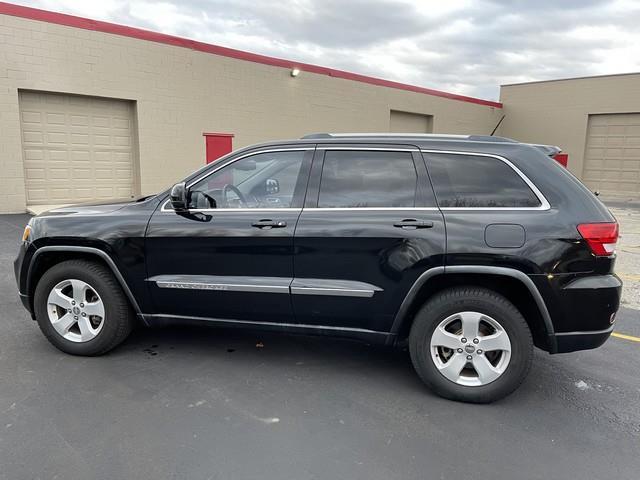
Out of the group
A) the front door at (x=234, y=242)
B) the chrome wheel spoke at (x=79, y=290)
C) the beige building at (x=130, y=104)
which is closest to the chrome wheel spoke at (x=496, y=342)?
the front door at (x=234, y=242)

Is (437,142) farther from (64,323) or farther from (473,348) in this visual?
(64,323)

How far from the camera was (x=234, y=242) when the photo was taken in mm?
3596

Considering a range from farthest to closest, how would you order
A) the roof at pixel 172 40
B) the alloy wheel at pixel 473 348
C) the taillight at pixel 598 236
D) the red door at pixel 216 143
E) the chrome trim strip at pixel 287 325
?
1. the red door at pixel 216 143
2. the roof at pixel 172 40
3. the chrome trim strip at pixel 287 325
4. the alloy wheel at pixel 473 348
5. the taillight at pixel 598 236

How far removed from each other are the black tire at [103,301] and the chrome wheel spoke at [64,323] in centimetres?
4

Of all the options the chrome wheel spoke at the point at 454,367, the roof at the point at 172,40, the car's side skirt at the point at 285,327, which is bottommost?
the chrome wheel spoke at the point at 454,367

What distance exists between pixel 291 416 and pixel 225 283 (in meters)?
1.11

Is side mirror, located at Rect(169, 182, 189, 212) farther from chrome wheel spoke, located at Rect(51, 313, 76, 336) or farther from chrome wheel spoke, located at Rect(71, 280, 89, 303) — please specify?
chrome wheel spoke, located at Rect(51, 313, 76, 336)

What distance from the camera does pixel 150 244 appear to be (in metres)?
3.75

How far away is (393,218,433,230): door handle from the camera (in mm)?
3283

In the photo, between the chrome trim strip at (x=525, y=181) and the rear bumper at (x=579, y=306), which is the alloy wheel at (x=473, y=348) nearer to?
the rear bumper at (x=579, y=306)

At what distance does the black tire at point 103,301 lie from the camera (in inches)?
151

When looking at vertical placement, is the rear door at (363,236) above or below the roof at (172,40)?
below

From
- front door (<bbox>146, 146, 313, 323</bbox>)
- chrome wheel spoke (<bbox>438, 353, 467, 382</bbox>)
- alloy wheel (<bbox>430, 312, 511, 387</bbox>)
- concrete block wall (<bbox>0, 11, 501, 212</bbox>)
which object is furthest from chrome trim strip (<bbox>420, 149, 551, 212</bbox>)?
concrete block wall (<bbox>0, 11, 501, 212</bbox>)

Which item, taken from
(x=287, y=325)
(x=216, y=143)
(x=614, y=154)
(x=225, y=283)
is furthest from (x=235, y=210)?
(x=614, y=154)
